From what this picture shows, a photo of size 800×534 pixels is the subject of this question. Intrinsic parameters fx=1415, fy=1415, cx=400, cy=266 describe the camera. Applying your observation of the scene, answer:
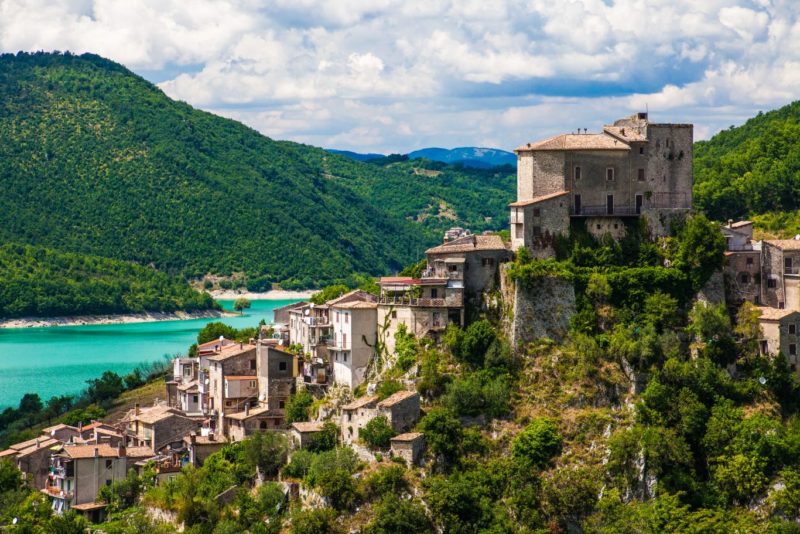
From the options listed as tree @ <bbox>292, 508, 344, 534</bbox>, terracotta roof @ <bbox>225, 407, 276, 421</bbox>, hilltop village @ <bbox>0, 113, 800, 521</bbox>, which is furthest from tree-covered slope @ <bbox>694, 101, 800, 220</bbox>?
tree @ <bbox>292, 508, 344, 534</bbox>

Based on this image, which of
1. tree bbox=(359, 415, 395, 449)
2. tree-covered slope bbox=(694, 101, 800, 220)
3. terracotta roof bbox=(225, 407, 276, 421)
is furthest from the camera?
tree-covered slope bbox=(694, 101, 800, 220)

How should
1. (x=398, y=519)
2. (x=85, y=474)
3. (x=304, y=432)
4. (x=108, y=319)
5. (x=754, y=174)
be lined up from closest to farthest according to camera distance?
(x=398, y=519)
(x=304, y=432)
(x=85, y=474)
(x=754, y=174)
(x=108, y=319)

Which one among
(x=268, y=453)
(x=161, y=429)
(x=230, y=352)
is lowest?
(x=268, y=453)

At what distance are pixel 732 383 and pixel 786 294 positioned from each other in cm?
485

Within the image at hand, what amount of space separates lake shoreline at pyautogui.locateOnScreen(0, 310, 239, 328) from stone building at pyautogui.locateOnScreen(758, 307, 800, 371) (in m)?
118

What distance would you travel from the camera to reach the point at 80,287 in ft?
545

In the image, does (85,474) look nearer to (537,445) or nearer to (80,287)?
(537,445)

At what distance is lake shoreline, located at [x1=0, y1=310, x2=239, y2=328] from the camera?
161750 mm

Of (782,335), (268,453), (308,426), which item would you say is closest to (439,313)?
(308,426)

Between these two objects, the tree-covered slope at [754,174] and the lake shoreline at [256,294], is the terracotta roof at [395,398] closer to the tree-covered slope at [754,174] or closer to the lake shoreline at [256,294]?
the tree-covered slope at [754,174]

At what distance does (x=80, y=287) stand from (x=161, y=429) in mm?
109511

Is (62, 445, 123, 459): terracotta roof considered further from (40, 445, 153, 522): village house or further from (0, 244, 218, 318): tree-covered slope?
(0, 244, 218, 318): tree-covered slope

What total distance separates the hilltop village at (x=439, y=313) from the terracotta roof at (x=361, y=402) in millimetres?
98

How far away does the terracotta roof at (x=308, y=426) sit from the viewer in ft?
176
